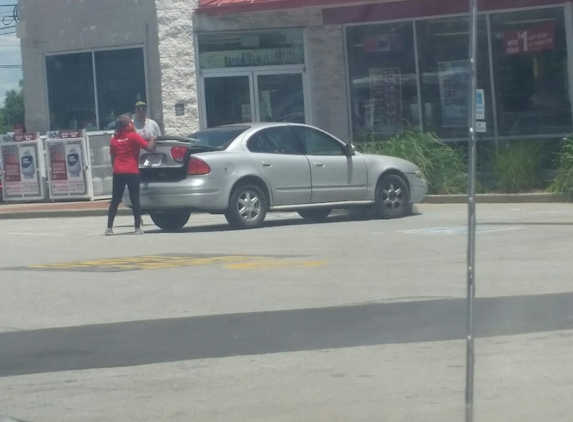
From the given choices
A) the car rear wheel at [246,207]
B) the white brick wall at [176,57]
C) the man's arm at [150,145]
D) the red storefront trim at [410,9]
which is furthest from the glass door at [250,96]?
the man's arm at [150,145]

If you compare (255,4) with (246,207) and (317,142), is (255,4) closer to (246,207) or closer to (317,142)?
(317,142)

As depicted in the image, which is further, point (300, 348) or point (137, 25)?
point (137, 25)

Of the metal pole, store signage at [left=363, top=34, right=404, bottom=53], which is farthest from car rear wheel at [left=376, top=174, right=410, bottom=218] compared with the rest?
the metal pole

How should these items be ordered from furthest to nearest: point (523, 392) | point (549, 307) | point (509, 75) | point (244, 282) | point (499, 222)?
point (509, 75) < point (499, 222) < point (244, 282) < point (549, 307) < point (523, 392)

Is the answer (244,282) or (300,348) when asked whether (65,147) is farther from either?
(300,348)

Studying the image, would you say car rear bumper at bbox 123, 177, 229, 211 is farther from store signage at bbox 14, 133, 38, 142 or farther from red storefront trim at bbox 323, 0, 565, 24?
store signage at bbox 14, 133, 38, 142

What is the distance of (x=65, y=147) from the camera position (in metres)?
23.5

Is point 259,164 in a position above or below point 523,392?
above

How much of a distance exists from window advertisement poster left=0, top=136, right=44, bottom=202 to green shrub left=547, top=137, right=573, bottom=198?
10996 millimetres

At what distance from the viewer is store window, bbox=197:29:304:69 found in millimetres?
23375

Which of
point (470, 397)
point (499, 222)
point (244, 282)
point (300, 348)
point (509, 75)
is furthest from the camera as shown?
point (509, 75)

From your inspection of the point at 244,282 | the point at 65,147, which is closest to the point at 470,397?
the point at 244,282

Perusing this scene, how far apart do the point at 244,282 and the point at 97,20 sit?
1483cm

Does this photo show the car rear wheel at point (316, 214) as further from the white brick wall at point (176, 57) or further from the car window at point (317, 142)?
the white brick wall at point (176, 57)
